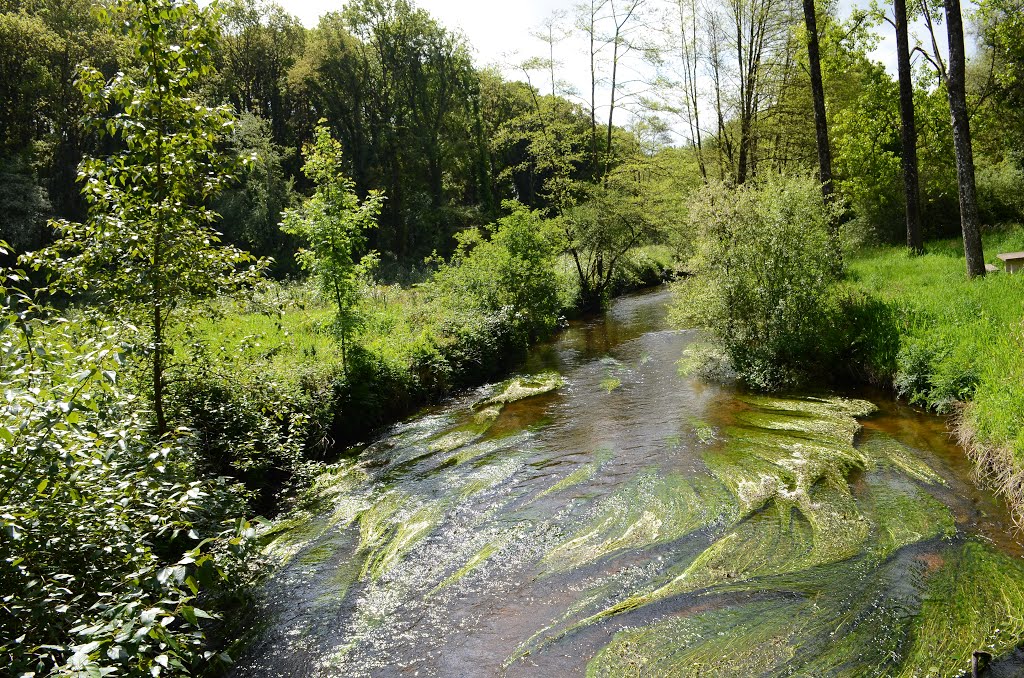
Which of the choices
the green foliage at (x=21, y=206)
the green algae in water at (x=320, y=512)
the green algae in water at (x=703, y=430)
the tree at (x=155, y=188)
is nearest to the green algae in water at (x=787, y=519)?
the green algae in water at (x=703, y=430)

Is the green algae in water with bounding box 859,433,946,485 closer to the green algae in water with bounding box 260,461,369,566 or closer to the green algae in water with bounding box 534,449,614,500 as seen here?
the green algae in water with bounding box 534,449,614,500

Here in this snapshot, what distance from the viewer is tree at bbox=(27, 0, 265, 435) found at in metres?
5.25

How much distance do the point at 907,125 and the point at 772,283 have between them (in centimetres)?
774

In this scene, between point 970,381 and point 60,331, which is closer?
point 60,331

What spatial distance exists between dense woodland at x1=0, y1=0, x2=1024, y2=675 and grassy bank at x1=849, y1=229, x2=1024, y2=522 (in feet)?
0.19

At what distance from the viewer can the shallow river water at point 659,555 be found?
448 cm

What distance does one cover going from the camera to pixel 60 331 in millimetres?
3332

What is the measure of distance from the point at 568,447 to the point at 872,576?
4.58 meters

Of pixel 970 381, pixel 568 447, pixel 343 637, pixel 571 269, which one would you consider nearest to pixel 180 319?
pixel 343 637

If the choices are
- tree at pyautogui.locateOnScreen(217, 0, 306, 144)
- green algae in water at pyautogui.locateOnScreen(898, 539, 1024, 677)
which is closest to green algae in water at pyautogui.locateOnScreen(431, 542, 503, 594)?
green algae in water at pyautogui.locateOnScreen(898, 539, 1024, 677)

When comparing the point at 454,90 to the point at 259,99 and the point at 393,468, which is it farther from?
the point at 393,468

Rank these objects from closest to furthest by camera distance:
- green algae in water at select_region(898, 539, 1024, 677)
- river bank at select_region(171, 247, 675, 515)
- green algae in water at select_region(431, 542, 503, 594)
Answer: green algae in water at select_region(898, 539, 1024, 677) → green algae in water at select_region(431, 542, 503, 594) → river bank at select_region(171, 247, 675, 515)

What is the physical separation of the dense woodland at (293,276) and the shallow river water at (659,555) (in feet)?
2.74

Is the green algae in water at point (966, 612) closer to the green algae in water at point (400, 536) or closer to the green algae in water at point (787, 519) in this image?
the green algae in water at point (787, 519)
